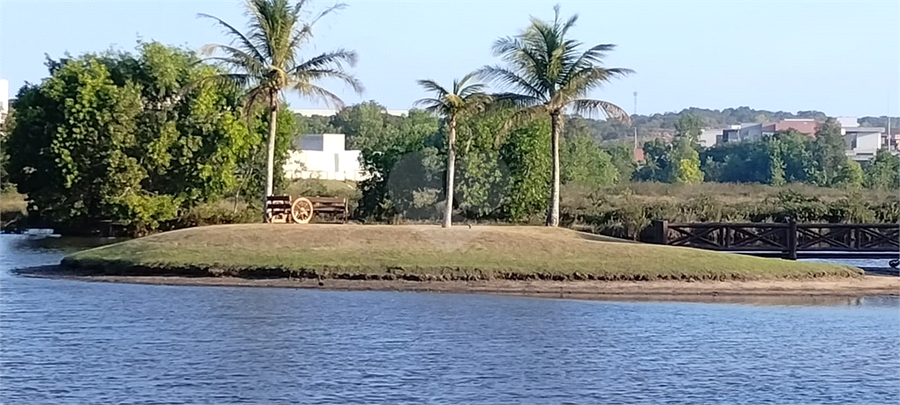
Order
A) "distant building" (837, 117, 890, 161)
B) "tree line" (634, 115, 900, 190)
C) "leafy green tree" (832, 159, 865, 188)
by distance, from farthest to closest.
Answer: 1. "distant building" (837, 117, 890, 161)
2. "tree line" (634, 115, 900, 190)
3. "leafy green tree" (832, 159, 865, 188)

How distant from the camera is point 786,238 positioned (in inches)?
1532

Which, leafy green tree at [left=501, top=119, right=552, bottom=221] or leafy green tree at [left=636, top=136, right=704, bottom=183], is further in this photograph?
leafy green tree at [left=636, top=136, right=704, bottom=183]

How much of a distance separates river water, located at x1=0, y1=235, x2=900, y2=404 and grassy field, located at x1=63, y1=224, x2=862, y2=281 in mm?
2421

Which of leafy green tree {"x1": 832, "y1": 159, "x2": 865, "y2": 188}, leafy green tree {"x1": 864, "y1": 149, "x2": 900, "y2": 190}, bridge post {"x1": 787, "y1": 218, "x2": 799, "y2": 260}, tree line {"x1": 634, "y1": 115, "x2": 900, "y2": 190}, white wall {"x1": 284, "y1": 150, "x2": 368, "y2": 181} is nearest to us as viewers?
bridge post {"x1": 787, "y1": 218, "x2": 799, "y2": 260}

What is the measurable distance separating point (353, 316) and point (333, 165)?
7391cm

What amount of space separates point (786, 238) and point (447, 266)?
495 inches

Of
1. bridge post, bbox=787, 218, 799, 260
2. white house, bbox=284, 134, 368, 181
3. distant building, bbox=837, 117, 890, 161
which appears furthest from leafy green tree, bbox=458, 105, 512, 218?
distant building, bbox=837, 117, 890, 161

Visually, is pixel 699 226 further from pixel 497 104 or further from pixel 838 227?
pixel 497 104

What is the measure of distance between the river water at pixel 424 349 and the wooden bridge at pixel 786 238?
8.92m

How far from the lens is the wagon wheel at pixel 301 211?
3862 cm

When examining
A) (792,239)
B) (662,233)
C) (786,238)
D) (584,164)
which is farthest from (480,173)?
(584,164)

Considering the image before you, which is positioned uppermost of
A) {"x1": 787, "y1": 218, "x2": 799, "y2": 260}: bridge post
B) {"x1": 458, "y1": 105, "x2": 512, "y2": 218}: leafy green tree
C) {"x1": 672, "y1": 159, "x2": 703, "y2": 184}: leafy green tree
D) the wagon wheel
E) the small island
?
{"x1": 672, "y1": 159, "x2": 703, "y2": 184}: leafy green tree

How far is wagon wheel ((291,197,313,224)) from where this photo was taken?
38.6 metres

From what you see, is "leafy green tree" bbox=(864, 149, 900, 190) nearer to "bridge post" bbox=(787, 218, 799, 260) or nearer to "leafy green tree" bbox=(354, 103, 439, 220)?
"leafy green tree" bbox=(354, 103, 439, 220)
